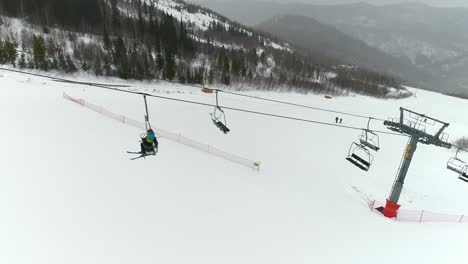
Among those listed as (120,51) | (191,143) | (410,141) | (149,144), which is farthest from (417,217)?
(120,51)

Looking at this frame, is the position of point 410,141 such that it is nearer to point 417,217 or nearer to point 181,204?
point 417,217

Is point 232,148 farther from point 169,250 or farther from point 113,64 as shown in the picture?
point 113,64

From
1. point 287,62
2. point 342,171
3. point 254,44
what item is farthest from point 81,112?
point 254,44

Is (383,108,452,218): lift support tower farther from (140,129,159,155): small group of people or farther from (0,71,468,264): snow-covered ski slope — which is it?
(140,129,159,155): small group of people

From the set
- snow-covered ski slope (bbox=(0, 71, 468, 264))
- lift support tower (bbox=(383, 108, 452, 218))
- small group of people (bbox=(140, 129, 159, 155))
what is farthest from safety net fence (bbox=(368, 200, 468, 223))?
small group of people (bbox=(140, 129, 159, 155))

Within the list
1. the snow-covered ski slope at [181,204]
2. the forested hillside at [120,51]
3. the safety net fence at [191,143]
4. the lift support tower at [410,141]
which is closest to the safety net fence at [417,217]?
the lift support tower at [410,141]

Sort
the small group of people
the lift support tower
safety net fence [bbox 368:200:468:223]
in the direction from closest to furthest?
1. the small group of people
2. the lift support tower
3. safety net fence [bbox 368:200:468:223]

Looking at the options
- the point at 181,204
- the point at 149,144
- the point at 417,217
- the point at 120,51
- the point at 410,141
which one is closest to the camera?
the point at 149,144

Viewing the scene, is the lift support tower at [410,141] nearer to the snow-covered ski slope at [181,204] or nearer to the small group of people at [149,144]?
the snow-covered ski slope at [181,204]
